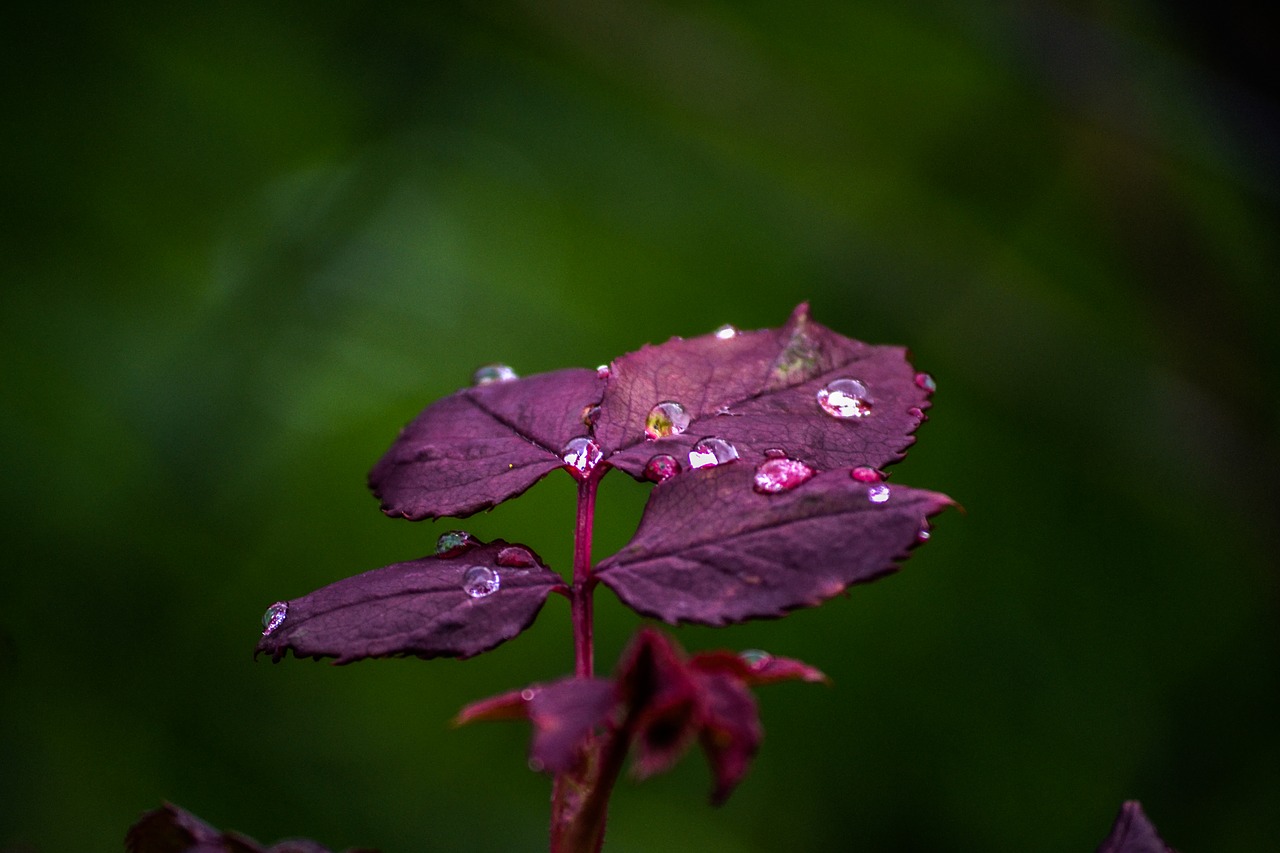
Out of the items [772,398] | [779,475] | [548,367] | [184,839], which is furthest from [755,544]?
[548,367]

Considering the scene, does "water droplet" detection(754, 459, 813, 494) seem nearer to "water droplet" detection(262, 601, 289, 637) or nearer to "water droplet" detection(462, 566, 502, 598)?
"water droplet" detection(462, 566, 502, 598)

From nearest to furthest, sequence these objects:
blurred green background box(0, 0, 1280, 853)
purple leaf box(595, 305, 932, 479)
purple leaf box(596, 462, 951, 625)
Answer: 1. purple leaf box(596, 462, 951, 625)
2. purple leaf box(595, 305, 932, 479)
3. blurred green background box(0, 0, 1280, 853)

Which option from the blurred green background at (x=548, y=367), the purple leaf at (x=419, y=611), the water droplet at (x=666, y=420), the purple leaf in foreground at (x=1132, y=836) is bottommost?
the blurred green background at (x=548, y=367)

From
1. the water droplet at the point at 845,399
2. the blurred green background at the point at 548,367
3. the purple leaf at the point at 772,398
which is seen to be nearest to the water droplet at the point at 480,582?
the purple leaf at the point at 772,398

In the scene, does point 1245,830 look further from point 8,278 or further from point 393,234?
point 8,278

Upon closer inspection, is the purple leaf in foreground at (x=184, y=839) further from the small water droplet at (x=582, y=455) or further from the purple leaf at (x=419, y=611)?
the small water droplet at (x=582, y=455)

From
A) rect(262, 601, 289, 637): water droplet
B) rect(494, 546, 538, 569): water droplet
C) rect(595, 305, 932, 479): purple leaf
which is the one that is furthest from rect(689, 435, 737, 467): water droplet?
rect(262, 601, 289, 637): water droplet

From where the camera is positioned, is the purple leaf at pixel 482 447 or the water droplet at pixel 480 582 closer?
the water droplet at pixel 480 582
